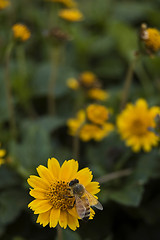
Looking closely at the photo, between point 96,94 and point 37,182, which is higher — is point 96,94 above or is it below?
above

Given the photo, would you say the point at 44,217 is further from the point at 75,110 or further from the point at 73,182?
the point at 75,110

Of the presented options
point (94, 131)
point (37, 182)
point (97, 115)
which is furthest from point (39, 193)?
point (94, 131)

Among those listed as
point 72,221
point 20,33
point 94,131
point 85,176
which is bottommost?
point 72,221

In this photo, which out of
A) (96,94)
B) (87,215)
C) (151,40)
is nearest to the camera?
(87,215)

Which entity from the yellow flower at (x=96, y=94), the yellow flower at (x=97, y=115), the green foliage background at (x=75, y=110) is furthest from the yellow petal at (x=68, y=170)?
the yellow flower at (x=96, y=94)

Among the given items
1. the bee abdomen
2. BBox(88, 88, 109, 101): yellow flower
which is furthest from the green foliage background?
the bee abdomen

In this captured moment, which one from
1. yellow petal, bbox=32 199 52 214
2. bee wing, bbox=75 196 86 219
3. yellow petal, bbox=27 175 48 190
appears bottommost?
Result: bee wing, bbox=75 196 86 219

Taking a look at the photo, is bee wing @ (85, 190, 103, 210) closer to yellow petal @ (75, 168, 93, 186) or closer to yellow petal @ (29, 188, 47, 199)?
yellow petal @ (75, 168, 93, 186)
